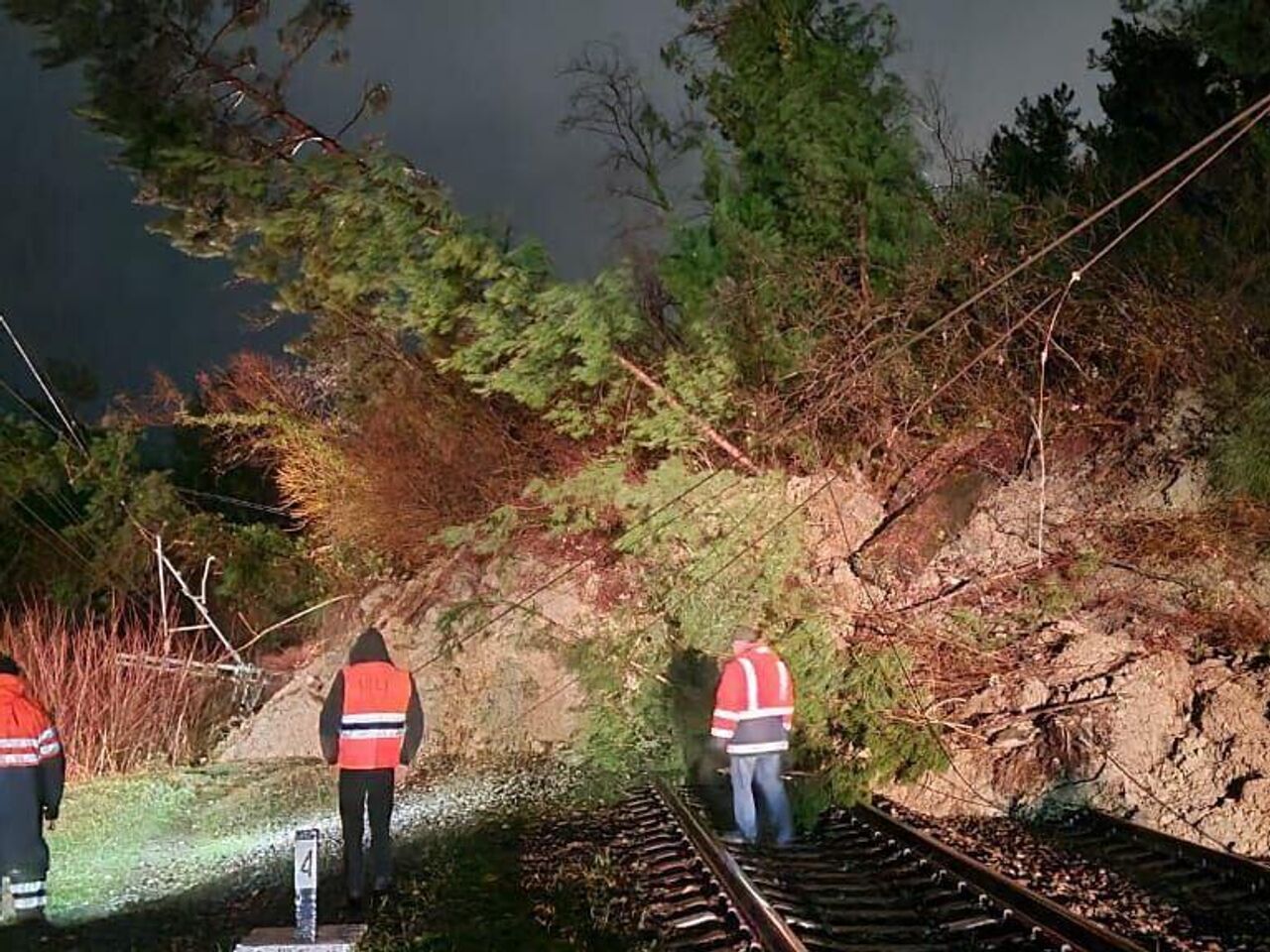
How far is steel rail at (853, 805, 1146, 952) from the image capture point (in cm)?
714

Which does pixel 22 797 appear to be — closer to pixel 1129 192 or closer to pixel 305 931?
pixel 305 931

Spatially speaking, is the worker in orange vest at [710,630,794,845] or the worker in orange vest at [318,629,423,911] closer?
the worker in orange vest at [318,629,423,911]

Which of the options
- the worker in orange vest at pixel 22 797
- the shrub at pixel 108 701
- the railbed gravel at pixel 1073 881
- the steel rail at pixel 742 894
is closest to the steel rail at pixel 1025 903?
the railbed gravel at pixel 1073 881

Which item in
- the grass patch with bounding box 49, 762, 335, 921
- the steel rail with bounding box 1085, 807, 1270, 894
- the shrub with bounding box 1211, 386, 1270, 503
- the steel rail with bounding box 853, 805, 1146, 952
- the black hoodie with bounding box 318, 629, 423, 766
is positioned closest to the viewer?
the steel rail with bounding box 853, 805, 1146, 952

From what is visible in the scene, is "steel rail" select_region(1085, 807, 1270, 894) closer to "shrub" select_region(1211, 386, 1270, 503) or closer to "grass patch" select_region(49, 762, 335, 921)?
"shrub" select_region(1211, 386, 1270, 503)

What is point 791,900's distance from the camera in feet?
29.3

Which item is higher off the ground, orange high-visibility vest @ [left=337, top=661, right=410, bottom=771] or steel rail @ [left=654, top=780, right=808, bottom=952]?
orange high-visibility vest @ [left=337, top=661, right=410, bottom=771]

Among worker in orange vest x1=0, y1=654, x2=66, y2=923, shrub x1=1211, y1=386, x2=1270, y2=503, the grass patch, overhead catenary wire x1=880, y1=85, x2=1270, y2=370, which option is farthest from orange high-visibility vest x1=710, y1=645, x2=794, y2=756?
shrub x1=1211, y1=386, x2=1270, y2=503

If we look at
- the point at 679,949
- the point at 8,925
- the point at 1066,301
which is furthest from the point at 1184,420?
the point at 8,925

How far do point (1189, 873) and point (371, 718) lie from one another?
6.36 meters

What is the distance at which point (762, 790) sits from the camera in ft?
36.8

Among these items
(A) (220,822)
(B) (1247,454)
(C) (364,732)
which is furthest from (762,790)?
(B) (1247,454)

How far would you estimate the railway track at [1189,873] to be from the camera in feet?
26.7

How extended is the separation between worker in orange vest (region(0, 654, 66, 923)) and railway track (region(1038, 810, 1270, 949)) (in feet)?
27.6
